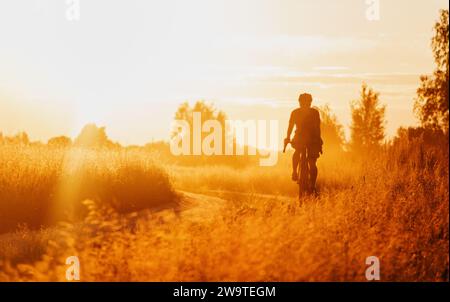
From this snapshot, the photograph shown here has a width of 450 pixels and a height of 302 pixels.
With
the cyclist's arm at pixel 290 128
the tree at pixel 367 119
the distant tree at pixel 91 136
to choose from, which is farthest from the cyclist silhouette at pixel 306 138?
the distant tree at pixel 91 136

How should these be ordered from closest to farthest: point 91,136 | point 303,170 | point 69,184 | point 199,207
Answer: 1. point 303,170
2. point 199,207
3. point 69,184
4. point 91,136

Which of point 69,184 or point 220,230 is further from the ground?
point 69,184

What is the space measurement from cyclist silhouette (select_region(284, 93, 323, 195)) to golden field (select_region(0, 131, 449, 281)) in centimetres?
140

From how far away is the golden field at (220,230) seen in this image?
25.1 ft

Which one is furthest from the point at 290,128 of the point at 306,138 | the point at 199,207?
the point at 199,207

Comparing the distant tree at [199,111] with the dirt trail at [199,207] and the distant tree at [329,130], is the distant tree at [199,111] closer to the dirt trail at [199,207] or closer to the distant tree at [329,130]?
the distant tree at [329,130]

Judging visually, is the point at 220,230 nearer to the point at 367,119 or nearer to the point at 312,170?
the point at 312,170

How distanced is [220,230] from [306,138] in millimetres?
6234

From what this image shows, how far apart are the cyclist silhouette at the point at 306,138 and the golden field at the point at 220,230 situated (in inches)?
55.0

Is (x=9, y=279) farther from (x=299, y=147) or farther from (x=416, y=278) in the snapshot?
(x=299, y=147)

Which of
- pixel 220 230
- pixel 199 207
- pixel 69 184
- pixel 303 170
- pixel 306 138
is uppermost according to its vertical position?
pixel 306 138

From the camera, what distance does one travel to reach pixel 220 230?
8.64m
